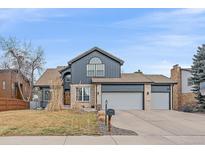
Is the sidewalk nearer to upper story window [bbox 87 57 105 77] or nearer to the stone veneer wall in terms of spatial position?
the stone veneer wall

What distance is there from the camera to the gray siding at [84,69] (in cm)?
4000

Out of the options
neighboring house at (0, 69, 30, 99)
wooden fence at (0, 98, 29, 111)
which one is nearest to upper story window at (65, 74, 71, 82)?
wooden fence at (0, 98, 29, 111)

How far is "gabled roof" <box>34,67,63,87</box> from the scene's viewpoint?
4442 centimetres

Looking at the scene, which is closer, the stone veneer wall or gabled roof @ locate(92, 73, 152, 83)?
gabled roof @ locate(92, 73, 152, 83)

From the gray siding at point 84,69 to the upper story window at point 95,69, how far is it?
0.34 m

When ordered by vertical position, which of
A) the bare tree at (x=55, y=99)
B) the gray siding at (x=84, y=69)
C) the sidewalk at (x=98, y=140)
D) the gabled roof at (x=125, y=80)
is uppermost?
the gray siding at (x=84, y=69)

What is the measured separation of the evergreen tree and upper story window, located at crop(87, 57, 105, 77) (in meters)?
9.56

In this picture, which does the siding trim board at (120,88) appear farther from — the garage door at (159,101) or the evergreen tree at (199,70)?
the evergreen tree at (199,70)

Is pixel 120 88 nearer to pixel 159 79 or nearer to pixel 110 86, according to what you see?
pixel 110 86

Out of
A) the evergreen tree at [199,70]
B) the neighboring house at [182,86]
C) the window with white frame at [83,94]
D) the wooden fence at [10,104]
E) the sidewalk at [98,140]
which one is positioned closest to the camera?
the sidewalk at [98,140]

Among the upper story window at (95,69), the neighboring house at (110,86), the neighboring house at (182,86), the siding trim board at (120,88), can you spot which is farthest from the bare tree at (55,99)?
the neighboring house at (182,86)

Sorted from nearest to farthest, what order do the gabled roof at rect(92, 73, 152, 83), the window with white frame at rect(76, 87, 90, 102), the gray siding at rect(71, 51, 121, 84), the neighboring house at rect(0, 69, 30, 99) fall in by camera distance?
1. the gabled roof at rect(92, 73, 152, 83)
2. the window with white frame at rect(76, 87, 90, 102)
3. the gray siding at rect(71, 51, 121, 84)
4. the neighboring house at rect(0, 69, 30, 99)

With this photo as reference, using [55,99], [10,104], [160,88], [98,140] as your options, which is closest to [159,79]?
[160,88]

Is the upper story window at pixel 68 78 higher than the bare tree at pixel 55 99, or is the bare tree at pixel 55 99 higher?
the upper story window at pixel 68 78
